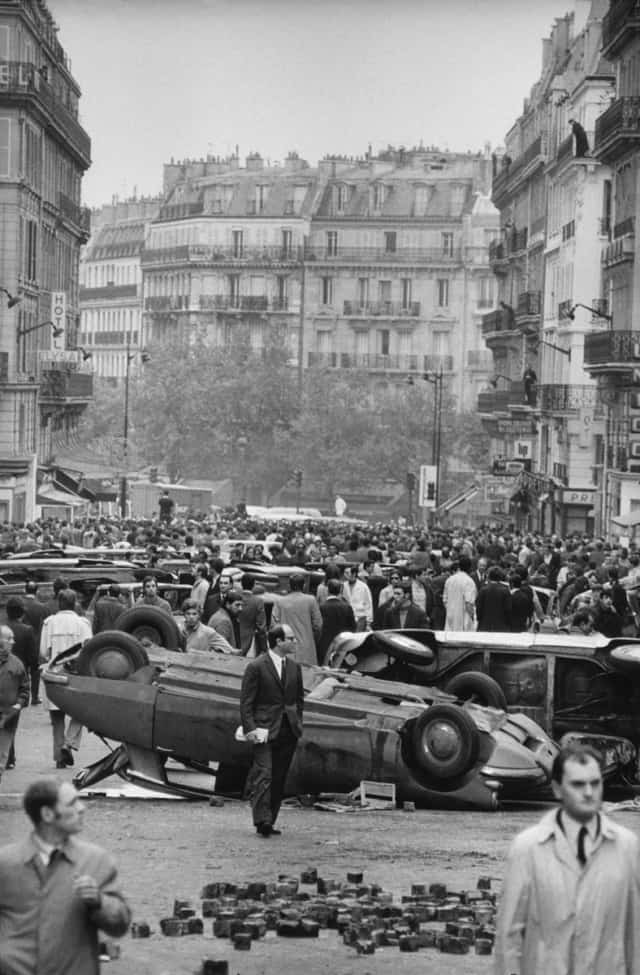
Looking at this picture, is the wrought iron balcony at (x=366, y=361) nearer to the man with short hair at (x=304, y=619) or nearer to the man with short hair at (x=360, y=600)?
the man with short hair at (x=360, y=600)

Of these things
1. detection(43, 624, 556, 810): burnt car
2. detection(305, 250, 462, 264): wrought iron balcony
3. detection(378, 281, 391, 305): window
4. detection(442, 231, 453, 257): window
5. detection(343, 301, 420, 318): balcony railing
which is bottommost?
detection(43, 624, 556, 810): burnt car

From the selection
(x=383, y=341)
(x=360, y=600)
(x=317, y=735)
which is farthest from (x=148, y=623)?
(x=383, y=341)

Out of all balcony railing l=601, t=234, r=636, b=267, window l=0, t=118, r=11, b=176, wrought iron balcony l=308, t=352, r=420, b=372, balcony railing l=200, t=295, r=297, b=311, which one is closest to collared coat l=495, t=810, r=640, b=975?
balcony railing l=601, t=234, r=636, b=267

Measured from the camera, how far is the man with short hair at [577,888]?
340 inches

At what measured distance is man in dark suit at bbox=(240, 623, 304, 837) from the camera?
16016 millimetres

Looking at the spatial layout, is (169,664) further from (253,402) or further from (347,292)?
(347,292)

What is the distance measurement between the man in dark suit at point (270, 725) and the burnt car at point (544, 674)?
3.37 m

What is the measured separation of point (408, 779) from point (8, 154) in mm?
55652

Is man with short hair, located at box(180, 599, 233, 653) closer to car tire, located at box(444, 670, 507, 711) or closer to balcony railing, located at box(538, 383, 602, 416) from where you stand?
car tire, located at box(444, 670, 507, 711)

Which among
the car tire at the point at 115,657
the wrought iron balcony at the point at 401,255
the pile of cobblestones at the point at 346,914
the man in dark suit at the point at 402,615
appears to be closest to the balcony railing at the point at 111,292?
the wrought iron balcony at the point at 401,255

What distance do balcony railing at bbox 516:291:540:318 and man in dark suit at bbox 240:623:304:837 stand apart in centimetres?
7384

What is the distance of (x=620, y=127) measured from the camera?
62688 millimetres

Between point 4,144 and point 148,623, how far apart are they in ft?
165

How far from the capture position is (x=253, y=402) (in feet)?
415
